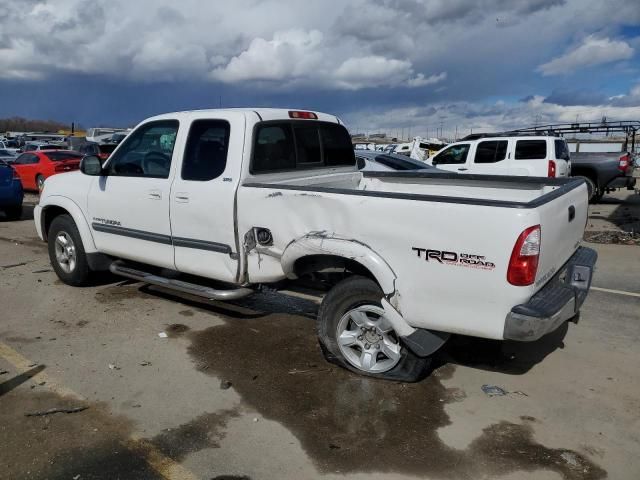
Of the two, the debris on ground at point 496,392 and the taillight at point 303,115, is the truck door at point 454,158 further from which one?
the debris on ground at point 496,392

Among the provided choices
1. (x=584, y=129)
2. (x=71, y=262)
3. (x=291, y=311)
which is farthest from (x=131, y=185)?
(x=584, y=129)

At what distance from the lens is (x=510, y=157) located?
43.1 ft

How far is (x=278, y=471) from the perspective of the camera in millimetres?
3021

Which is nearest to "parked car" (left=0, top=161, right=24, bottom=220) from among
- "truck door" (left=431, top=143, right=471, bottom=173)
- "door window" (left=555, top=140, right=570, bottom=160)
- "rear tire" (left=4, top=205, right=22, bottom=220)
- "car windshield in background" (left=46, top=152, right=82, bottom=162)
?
"rear tire" (left=4, top=205, right=22, bottom=220)

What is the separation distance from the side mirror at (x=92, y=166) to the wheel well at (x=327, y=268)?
2600mm

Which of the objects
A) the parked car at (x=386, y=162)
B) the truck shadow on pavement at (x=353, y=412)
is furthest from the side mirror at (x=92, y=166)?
the parked car at (x=386, y=162)

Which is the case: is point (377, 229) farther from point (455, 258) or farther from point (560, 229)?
point (560, 229)

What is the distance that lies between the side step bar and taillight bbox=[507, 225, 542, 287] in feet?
7.64

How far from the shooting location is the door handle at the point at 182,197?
15.8 ft

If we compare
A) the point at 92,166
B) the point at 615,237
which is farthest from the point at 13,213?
the point at 615,237

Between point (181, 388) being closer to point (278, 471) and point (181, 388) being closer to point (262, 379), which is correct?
point (262, 379)

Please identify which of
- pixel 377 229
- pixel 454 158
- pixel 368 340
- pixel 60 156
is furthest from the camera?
pixel 60 156

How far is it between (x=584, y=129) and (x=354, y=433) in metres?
24.3

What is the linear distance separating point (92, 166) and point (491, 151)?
10498 millimetres
